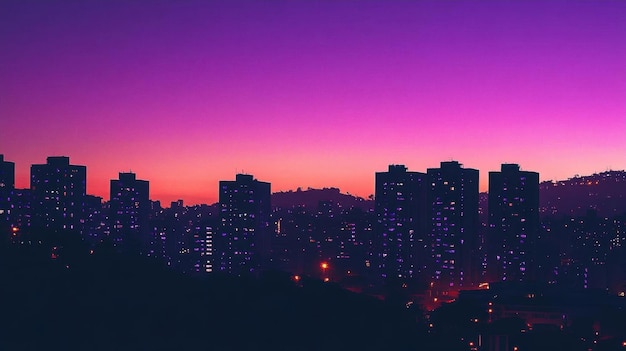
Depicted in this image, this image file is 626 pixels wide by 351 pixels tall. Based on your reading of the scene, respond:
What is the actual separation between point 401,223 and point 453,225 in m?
5.31

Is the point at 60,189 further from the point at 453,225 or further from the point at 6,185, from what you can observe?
the point at 453,225

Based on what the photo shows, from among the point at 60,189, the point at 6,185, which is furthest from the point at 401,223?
the point at 6,185

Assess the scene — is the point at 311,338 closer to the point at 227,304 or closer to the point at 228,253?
the point at 227,304

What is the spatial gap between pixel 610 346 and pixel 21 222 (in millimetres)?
54755

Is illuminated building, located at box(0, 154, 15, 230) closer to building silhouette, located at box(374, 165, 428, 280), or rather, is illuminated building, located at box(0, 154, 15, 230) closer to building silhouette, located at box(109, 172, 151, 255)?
building silhouette, located at box(109, 172, 151, 255)

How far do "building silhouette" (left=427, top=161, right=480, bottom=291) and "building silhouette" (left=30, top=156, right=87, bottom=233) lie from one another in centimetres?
3455

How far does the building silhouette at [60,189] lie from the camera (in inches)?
2992

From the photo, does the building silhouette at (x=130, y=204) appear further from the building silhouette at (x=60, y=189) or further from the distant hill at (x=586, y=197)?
the distant hill at (x=586, y=197)

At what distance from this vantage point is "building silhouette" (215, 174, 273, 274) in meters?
79.2

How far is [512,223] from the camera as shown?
78750 millimetres

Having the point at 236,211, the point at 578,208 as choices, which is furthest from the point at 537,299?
the point at 578,208

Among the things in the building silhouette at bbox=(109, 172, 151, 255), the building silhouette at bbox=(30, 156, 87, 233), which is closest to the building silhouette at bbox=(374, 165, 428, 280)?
the building silhouette at bbox=(109, 172, 151, 255)

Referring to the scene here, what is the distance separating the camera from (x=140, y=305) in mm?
16438

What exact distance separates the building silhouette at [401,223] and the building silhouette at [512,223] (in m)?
6.99
